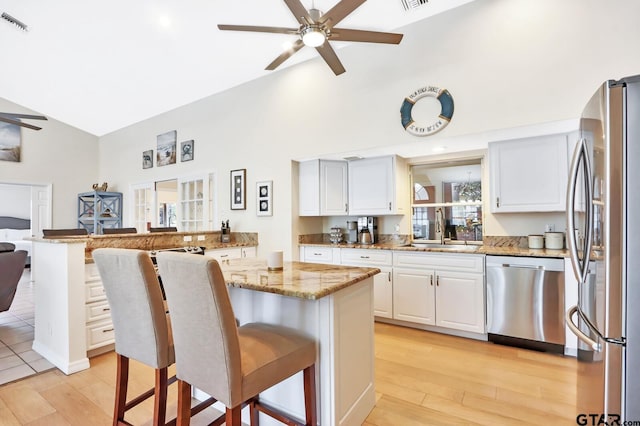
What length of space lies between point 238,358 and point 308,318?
49 cm

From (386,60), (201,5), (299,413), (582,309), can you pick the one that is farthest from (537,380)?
(201,5)

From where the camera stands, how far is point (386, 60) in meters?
3.44

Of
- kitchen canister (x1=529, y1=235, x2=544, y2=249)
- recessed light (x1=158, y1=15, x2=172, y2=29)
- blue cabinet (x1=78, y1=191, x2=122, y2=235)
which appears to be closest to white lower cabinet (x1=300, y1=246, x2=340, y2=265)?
kitchen canister (x1=529, y1=235, x2=544, y2=249)

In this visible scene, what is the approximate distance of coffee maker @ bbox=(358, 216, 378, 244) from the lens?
13.8 ft

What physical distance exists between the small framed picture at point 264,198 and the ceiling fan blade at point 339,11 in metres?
2.54

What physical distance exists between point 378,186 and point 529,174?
5.19ft

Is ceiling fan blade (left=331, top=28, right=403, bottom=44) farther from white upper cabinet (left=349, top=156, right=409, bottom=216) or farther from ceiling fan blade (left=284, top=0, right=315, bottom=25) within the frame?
white upper cabinet (left=349, top=156, right=409, bottom=216)

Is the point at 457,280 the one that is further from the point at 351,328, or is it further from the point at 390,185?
the point at 351,328

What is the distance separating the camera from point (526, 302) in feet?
9.21

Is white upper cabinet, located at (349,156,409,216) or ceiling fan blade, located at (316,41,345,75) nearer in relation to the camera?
ceiling fan blade, located at (316,41,345,75)

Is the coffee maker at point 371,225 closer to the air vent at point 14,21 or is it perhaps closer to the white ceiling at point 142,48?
the white ceiling at point 142,48

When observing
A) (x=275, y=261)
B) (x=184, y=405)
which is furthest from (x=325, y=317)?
(x=184, y=405)

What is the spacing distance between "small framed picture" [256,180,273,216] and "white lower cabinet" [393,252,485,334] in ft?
6.26

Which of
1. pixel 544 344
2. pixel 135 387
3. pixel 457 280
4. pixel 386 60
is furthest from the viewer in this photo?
pixel 386 60
